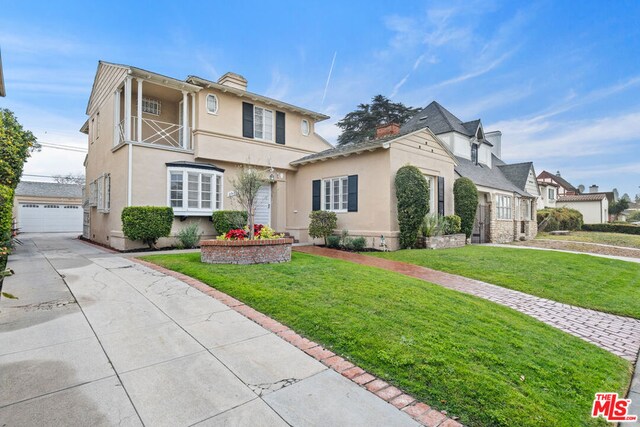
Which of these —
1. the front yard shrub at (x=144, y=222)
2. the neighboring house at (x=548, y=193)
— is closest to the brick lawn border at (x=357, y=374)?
the front yard shrub at (x=144, y=222)

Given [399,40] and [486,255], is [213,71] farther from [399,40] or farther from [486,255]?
[486,255]

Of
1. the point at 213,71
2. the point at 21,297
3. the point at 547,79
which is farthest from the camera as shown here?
the point at 213,71

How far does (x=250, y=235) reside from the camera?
822 centimetres

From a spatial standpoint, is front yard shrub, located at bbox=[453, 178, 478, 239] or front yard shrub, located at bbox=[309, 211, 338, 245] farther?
front yard shrub, located at bbox=[453, 178, 478, 239]

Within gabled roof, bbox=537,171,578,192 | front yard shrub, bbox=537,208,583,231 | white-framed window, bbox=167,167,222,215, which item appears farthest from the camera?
gabled roof, bbox=537,171,578,192

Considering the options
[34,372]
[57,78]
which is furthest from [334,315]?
[57,78]

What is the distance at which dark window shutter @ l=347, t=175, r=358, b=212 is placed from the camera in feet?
41.2

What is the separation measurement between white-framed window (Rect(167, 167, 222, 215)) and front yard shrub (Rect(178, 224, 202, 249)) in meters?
0.67

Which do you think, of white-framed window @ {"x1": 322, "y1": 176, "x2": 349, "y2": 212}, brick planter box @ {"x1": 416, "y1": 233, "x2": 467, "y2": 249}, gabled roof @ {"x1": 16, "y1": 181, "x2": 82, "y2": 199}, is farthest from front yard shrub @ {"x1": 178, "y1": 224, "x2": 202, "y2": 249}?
gabled roof @ {"x1": 16, "y1": 181, "x2": 82, "y2": 199}

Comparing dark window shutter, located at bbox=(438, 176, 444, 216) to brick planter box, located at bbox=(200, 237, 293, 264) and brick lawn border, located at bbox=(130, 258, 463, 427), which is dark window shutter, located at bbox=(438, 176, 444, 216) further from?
brick lawn border, located at bbox=(130, 258, 463, 427)

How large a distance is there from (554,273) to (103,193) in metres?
17.2

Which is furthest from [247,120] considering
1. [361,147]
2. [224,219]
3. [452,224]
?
[452,224]

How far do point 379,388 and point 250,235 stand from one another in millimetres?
6104

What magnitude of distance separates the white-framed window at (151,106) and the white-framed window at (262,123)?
14.5 ft
